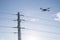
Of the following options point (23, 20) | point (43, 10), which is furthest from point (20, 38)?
point (43, 10)

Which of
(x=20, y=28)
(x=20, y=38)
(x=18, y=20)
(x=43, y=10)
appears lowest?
(x=20, y=38)

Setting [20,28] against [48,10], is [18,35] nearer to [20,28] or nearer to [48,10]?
[20,28]

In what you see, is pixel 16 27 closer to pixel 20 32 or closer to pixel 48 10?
pixel 20 32

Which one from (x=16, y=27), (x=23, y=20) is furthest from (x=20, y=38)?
(x=23, y=20)

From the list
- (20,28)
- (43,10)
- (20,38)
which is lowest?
(20,38)

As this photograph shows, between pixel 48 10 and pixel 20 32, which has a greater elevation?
pixel 48 10

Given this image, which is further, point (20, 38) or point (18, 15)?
point (18, 15)

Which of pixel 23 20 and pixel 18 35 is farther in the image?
pixel 23 20

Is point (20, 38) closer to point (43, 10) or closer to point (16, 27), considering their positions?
point (16, 27)

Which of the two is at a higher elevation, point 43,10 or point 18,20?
point 43,10
